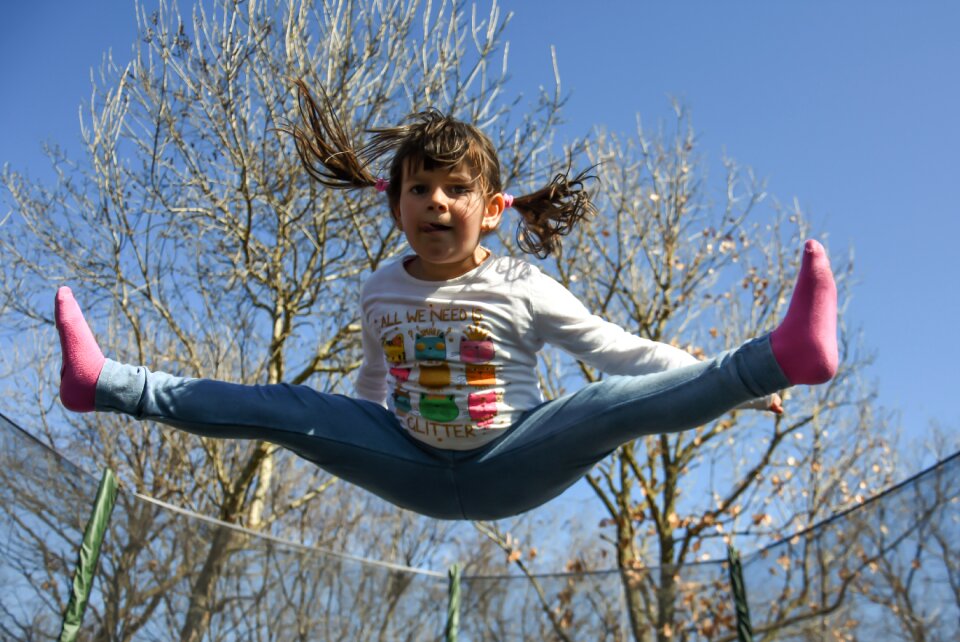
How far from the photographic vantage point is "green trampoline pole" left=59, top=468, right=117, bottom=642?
2111mm

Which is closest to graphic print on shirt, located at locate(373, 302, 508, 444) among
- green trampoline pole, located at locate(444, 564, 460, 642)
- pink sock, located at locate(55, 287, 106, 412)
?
pink sock, located at locate(55, 287, 106, 412)

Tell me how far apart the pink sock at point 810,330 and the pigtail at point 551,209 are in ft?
2.37

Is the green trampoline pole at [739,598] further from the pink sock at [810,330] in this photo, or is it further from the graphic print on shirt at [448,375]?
the pink sock at [810,330]

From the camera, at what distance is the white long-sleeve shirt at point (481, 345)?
Result: 1658 mm

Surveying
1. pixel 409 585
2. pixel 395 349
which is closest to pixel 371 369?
pixel 395 349

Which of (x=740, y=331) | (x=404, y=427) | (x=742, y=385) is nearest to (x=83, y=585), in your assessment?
(x=404, y=427)

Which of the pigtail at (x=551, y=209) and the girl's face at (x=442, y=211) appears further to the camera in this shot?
the pigtail at (x=551, y=209)

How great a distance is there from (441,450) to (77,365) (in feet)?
2.18

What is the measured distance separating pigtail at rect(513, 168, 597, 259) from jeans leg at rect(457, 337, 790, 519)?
49 cm

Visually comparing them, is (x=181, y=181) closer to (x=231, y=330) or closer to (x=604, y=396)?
(x=231, y=330)

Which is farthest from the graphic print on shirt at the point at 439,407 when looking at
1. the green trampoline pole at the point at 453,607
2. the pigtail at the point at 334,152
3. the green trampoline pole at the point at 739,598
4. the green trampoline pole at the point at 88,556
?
→ the green trampoline pole at the point at 453,607

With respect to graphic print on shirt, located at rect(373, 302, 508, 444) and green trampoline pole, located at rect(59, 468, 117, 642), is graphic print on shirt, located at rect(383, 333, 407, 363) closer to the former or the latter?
graphic print on shirt, located at rect(373, 302, 508, 444)

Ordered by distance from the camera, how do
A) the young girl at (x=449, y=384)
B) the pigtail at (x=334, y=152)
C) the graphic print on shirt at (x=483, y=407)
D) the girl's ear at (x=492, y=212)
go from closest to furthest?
the young girl at (x=449, y=384) → the graphic print on shirt at (x=483, y=407) → the girl's ear at (x=492, y=212) → the pigtail at (x=334, y=152)

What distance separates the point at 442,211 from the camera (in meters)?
1.67
